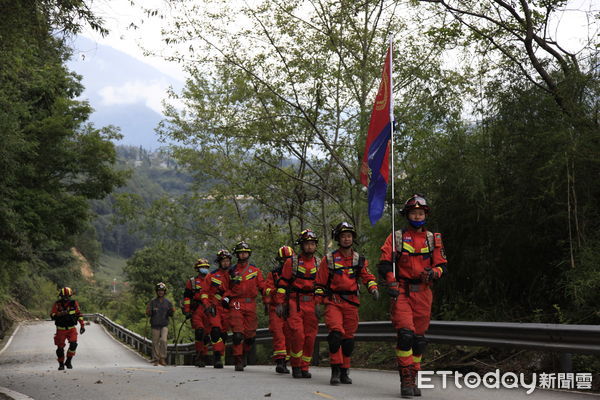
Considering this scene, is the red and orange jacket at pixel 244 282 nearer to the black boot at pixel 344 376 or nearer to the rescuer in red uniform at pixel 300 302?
the rescuer in red uniform at pixel 300 302

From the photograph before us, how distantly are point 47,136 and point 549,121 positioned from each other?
75.2ft

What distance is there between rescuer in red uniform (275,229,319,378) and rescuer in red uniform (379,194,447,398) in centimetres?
277

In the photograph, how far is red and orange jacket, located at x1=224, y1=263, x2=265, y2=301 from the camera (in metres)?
14.7

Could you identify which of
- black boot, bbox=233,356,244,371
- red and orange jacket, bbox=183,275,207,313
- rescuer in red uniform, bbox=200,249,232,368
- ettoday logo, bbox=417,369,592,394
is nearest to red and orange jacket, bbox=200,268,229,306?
rescuer in red uniform, bbox=200,249,232,368

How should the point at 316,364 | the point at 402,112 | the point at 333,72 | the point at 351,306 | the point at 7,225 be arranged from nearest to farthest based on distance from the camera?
1. the point at 351,306
2. the point at 316,364
3. the point at 402,112
4. the point at 333,72
5. the point at 7,225

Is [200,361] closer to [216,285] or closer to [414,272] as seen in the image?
[216,285]

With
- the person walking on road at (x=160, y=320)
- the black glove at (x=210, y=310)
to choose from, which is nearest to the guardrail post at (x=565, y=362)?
the black glove at (x=210, y=310)

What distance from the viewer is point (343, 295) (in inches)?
406

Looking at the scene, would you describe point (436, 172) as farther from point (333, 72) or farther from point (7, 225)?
point (7, 225)

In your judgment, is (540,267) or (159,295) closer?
(540,267)

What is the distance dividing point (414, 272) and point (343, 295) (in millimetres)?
1736

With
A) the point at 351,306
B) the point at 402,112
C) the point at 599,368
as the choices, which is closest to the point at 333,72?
the point at 402,112

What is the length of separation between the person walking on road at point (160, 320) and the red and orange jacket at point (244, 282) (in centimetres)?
568

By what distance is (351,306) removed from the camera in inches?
408
